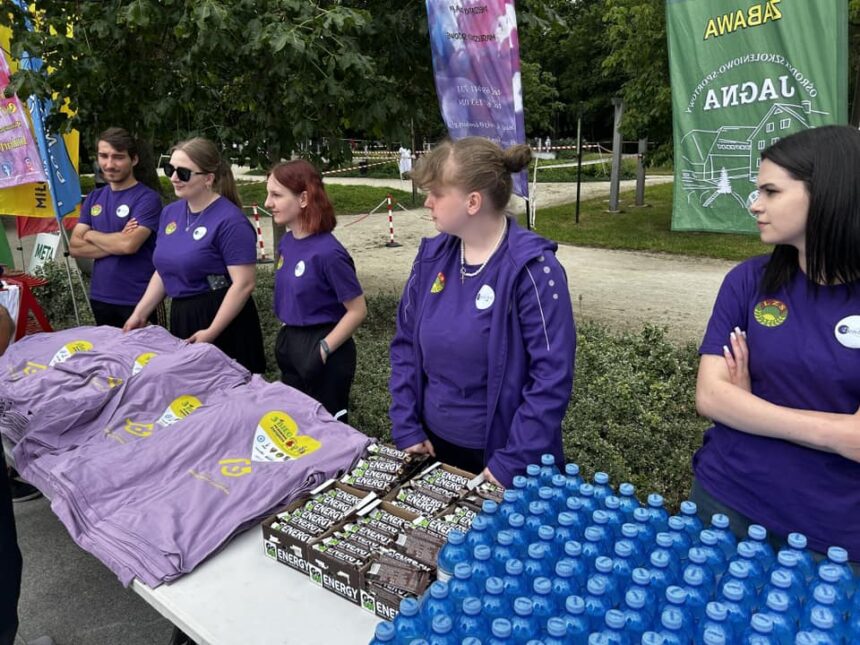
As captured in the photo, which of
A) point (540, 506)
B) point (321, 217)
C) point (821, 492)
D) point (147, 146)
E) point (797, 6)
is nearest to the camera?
point (540, 506)

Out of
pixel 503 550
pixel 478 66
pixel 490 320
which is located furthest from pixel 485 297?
pixel 478 66

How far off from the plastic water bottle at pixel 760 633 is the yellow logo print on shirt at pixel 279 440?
A: 1517 mm

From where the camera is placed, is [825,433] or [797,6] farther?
[797,6]

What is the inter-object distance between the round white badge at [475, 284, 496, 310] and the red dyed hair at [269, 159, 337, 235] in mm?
1214

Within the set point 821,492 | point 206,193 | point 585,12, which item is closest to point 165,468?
point 206,193

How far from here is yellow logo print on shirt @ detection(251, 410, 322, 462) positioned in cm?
232

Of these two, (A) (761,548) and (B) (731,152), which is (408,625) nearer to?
(A) (761,548)

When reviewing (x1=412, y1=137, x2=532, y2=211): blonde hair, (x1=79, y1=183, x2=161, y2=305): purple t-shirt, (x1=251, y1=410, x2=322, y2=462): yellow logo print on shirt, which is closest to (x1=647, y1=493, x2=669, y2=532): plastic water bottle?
(x1=412, y1=137, x2=532, y2=211): blonde hair

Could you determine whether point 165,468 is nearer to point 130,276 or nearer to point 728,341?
point 728,341

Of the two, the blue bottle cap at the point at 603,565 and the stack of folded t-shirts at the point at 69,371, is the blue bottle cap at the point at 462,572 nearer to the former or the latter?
the blue bottle cap at the point at 603,565

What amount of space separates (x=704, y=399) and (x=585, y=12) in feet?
116

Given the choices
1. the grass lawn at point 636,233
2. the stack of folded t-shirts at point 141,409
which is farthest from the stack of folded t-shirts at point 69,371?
the grass lawn at point 636,233

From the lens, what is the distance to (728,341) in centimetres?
190

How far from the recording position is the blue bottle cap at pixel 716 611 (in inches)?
45.4
